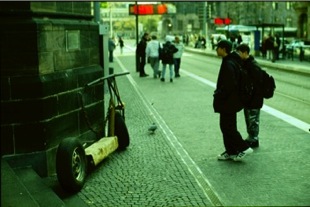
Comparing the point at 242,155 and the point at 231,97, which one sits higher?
the point at 231,97

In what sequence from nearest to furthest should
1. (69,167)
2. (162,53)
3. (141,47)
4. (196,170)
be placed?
(69,167) < (196,170) < (162,53) < (141,47)

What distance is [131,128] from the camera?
10227 mm

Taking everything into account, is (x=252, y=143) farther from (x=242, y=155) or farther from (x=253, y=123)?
(x=242, y=155)

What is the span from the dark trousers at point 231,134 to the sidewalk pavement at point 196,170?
227 mm

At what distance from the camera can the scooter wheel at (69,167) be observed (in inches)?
229

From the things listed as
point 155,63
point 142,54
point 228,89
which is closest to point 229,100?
point 228,89

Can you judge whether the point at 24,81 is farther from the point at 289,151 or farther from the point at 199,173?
the point at 289,151

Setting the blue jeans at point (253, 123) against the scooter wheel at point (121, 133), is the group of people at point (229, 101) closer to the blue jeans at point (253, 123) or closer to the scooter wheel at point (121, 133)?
the blue jeans at point (253, 123)

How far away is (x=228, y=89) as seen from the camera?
7.18 m

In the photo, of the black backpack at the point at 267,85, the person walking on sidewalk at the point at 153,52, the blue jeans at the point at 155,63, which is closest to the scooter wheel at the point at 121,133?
the black backpack at the point at 267,85

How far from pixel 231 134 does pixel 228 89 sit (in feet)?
2.24

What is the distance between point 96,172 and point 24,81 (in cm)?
160

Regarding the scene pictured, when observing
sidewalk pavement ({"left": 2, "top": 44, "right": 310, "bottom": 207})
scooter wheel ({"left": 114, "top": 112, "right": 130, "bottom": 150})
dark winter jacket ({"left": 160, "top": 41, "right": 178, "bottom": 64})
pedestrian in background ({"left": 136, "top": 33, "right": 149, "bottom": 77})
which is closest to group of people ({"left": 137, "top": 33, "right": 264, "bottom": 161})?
sidewalk pavement ({"left": 2, "top": 44, "right": 310, "bottom": 207})

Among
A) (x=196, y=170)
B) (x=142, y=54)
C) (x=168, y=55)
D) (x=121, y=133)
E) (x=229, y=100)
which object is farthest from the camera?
(x=142, y=54)
